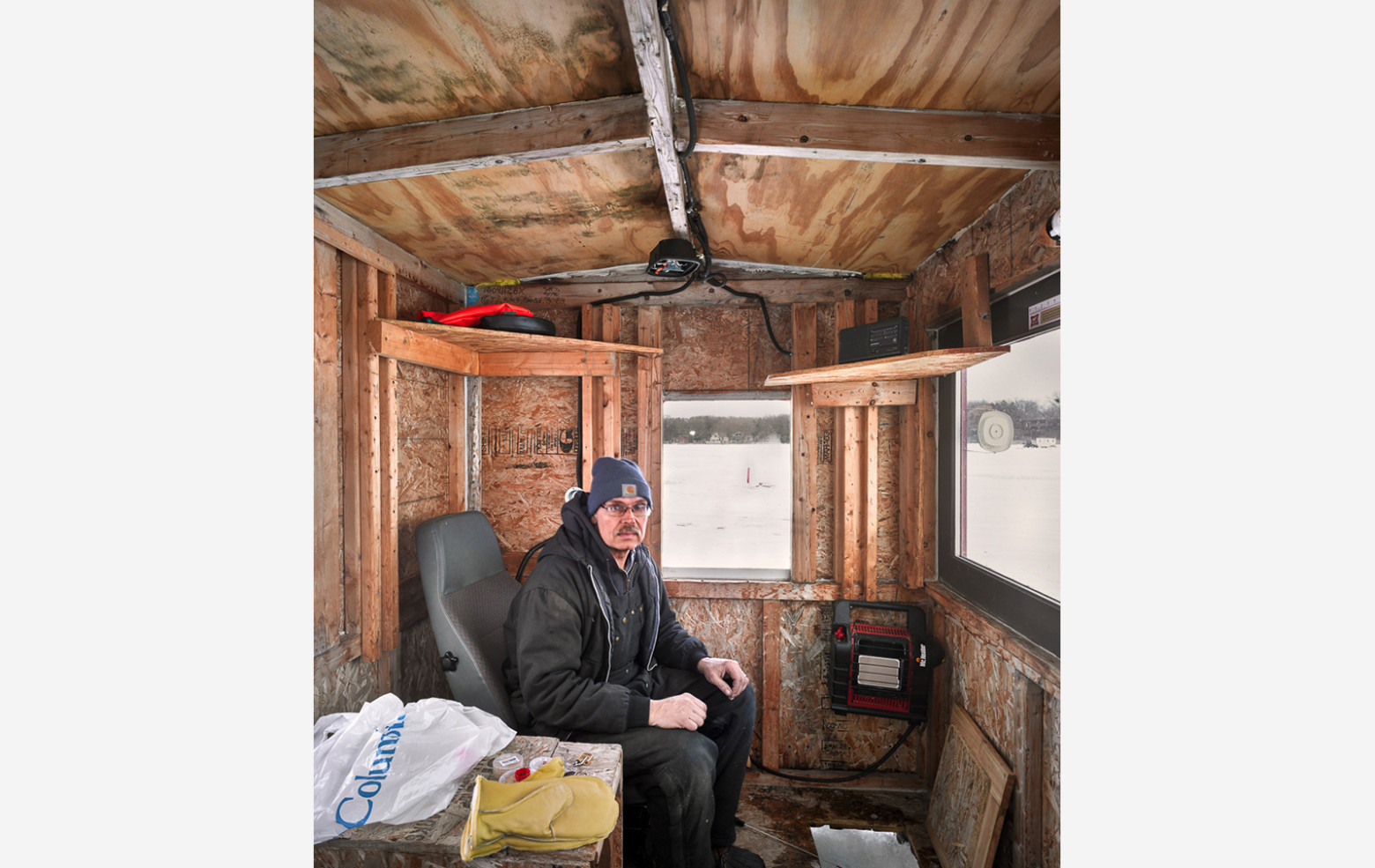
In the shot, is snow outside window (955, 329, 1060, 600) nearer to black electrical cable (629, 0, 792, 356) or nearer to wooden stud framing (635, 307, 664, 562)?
black electrical cable (629, 0, 792, 356)

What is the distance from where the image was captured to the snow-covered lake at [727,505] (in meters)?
2.79

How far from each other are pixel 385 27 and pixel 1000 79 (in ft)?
4.67

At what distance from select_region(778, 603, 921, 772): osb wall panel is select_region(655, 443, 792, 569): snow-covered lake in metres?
0.36

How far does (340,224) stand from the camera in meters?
1.88

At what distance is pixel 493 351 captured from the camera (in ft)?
8.66

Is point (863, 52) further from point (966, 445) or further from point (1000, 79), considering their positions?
point (966, 445)

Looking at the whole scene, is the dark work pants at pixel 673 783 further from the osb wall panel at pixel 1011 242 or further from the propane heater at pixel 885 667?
the osb wall panel at pixel 1011 242

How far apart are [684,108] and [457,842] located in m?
1.87

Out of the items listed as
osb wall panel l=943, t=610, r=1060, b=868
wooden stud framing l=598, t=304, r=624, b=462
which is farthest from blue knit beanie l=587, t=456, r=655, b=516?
osb wall panel l=943, t=610, r=1060, b=868

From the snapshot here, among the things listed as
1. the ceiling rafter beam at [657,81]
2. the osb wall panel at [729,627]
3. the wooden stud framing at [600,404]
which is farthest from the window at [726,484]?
the ceiling rafter beam at [657,81]

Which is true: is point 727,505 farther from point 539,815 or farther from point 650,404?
point 539,815

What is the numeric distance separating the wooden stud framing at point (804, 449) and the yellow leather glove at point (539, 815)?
1674 mm
